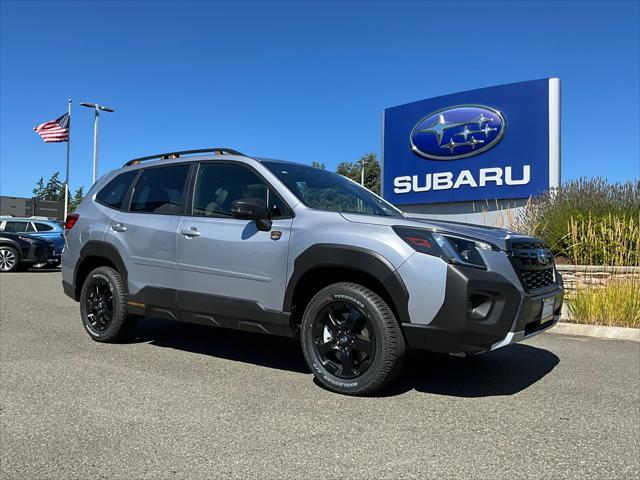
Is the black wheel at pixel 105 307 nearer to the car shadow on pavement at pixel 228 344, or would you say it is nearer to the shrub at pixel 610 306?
the car shadow on pavement at pixel 228 344

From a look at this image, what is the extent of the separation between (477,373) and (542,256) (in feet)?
3.90

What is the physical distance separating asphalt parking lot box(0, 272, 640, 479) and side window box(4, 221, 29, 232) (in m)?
12.5

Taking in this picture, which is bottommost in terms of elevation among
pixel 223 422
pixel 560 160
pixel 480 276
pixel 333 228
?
pixel 223 422

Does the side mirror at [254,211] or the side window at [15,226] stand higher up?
Result: the side window at [15,226]

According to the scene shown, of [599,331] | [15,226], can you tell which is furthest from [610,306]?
[15,226]

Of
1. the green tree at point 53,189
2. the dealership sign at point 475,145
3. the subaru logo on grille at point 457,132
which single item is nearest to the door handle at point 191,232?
the dealership sign at point 475,145

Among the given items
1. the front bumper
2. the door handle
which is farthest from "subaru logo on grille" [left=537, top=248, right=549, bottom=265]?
the door handle

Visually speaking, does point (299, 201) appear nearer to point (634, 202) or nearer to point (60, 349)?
point (60, 349)

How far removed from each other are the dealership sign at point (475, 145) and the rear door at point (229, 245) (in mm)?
13207

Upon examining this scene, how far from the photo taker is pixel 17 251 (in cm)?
1521

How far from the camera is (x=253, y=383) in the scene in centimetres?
415

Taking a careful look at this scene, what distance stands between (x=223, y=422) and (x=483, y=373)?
7.88 ft

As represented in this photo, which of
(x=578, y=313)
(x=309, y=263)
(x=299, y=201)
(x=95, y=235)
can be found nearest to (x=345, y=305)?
(x=309, y=263)

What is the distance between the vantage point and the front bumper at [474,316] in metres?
3.45
